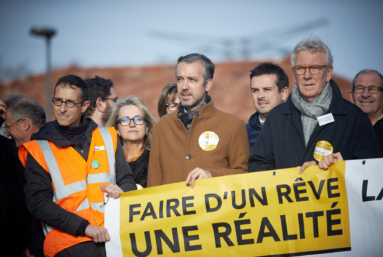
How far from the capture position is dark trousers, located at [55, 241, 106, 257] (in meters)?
3.29

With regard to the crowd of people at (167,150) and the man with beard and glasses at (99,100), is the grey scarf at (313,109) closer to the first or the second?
the crowd of people at (167,150)

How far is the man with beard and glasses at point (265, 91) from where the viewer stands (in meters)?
4.73

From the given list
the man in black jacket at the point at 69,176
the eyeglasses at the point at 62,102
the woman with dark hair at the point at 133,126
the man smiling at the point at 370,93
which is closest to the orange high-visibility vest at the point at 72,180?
the man in black jacket at the point at 69,176

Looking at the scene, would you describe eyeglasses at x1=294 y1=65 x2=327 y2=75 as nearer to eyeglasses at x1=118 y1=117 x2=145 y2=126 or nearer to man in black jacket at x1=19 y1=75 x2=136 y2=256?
man in black jacket at x1=19 y1=75 x2=136 y2=256

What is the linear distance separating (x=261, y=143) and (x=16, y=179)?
Result: 246cm

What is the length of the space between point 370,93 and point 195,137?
259 cm

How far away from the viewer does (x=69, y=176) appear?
343 centimetres

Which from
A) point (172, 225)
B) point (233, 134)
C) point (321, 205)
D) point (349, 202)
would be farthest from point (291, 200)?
point (172, 225)

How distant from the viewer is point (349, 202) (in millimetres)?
3252

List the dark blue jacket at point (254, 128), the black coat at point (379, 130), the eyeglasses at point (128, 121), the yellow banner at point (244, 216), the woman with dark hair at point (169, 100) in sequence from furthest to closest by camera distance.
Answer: the woman with dark hair at point (169, 100)
the eyeglasses at point (128, 121)
the dark blue jacket at point (254, 128)
the black coat at point (379, 130)
the yellow banner at point (244, 216)

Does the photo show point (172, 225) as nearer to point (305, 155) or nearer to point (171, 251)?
point (171, 251)

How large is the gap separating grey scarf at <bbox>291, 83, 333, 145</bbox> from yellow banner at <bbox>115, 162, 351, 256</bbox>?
38 centimetres

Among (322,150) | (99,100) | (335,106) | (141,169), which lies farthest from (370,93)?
(99,100)

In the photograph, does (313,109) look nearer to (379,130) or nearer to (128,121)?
(379,130)
